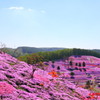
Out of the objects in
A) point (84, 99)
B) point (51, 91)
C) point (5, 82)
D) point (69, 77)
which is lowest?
point (69, 77)

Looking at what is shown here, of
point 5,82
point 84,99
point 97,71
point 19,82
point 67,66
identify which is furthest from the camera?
point 67,66

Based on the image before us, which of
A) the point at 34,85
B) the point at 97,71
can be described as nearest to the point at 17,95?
the point at 34,85

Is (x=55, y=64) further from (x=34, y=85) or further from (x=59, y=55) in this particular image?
(x=34, y=85)

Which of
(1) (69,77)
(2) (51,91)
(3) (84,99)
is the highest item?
(2) (51,91)

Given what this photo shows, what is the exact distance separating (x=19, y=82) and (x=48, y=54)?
164 m

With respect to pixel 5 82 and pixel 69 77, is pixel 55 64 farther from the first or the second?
pixel 5 82

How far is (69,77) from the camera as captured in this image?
126375 mm

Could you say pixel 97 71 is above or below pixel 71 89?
below

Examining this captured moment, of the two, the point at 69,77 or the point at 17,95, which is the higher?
the point at 17,95

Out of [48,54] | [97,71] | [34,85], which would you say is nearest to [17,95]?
[34,85]

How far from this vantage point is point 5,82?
2391cm

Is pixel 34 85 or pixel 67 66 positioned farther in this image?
pixel 67 66

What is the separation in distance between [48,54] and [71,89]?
15573 cm

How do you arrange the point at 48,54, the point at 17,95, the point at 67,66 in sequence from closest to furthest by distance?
the point at 17,95 < the point at 67,66 < the point at 48,54
